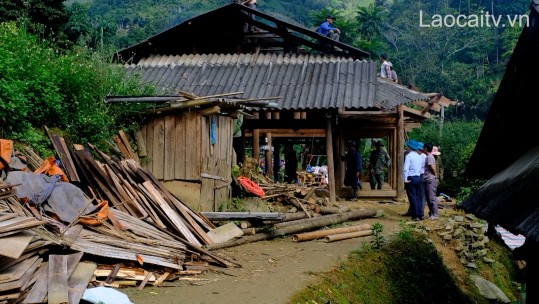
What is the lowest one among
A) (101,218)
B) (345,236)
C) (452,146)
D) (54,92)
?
(345,236)

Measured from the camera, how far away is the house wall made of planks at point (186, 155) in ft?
40.5

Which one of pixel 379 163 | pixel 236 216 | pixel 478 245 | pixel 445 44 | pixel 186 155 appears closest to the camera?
pixel 236 216

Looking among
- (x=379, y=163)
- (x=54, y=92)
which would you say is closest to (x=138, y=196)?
(x=54, y=92)

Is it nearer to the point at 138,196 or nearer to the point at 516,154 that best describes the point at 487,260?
the point at 516,154

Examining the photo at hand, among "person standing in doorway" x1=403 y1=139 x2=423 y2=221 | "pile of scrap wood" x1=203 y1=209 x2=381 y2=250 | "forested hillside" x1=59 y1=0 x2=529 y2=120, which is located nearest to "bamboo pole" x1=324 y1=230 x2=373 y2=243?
"pile of scrap wood" x1=203 y1=209 x2=381 y2=250

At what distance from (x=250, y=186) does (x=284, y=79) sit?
172 inches

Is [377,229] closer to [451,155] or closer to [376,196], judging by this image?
[376,196]

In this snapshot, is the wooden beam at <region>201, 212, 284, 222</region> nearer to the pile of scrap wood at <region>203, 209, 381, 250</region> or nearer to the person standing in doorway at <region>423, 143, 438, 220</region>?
the pile of scrap wood at <region>203, 209, 381, 250</region>

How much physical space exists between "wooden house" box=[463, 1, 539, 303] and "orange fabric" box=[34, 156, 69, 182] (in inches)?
237

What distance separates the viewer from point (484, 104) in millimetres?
45250

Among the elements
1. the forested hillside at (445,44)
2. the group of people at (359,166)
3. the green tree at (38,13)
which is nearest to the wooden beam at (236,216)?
the group of people at (359,166)

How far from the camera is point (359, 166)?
18938mm

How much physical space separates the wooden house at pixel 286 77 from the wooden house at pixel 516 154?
772cm

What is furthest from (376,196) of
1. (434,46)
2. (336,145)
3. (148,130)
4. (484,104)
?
(434,46)
